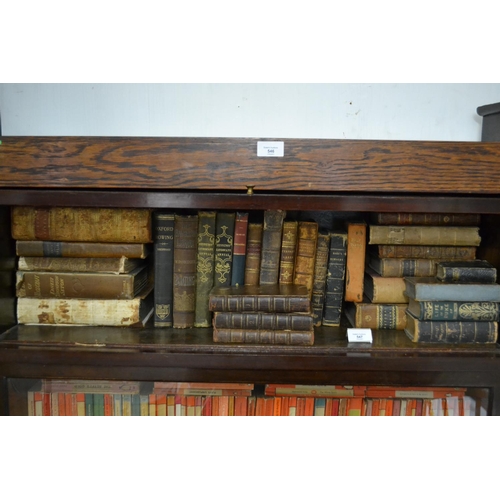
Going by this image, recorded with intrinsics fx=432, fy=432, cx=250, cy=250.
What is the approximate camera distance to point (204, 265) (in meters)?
1.18

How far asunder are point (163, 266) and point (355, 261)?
0.53 metres

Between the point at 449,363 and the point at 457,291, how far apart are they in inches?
7.2

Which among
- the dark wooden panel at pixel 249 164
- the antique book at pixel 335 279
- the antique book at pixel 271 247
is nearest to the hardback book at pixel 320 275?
the antique book at pixel 335 279

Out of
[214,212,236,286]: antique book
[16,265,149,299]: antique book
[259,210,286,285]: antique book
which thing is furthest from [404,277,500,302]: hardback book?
[16,265,149,299]: antique book

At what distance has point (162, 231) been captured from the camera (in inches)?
45.5

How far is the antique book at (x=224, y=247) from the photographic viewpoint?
1.16m

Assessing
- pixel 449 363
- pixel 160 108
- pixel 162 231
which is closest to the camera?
pixel 449 363


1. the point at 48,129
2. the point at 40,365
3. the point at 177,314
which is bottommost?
the point at 40,365

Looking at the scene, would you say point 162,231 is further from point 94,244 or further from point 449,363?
point 449,363

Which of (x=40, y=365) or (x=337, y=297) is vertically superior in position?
(x=337, y=297)

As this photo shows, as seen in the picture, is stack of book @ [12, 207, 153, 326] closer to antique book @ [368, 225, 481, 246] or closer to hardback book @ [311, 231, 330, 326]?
hardback book @ [311, 231, 330, 326]

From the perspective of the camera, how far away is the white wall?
1.38 m

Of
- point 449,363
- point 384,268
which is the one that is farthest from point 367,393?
point 384,268

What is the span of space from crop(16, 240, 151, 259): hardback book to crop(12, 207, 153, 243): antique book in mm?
15
